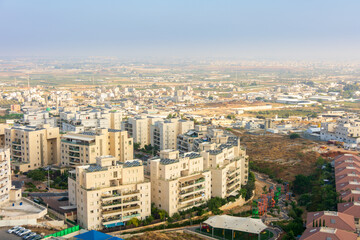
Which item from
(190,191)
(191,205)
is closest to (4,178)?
(190,191)

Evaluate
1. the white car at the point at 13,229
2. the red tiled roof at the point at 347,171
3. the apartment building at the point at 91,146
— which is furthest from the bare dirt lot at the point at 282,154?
the white car at the point at 13,229

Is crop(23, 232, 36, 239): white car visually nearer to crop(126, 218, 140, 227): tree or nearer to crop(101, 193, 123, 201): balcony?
crop(101, 193, 123, 201): balcony

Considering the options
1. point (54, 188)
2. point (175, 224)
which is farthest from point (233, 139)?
point (54, 188)

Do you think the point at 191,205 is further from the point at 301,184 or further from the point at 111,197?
the point at 301,184

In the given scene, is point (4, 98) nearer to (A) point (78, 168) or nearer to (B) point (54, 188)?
(B) point (54, 188)

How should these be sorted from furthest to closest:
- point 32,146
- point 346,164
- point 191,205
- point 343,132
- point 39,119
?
point 39,119, point 343,132, point 32,146, point 346,164, point 191,205

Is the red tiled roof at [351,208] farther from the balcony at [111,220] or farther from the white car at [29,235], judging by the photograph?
the white car at [29,235]
